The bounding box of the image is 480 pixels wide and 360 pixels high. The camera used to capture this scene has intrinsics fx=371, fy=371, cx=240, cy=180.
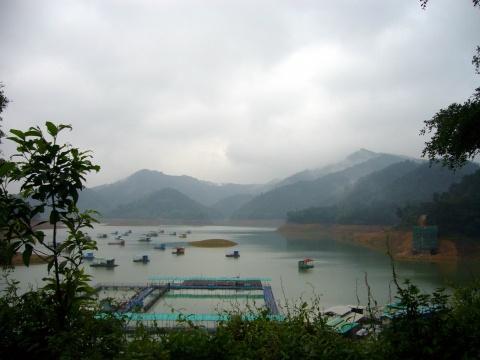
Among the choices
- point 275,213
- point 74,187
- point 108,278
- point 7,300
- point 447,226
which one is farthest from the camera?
point 275,213

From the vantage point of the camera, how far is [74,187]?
2189 mm

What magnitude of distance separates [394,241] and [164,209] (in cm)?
9146

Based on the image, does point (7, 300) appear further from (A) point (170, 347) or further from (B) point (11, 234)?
(A) point (170, 347)

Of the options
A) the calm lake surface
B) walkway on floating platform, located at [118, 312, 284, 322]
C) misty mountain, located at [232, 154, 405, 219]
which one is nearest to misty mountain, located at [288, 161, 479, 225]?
the calm lake surface

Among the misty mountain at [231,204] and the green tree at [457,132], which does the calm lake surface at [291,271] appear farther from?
the misty mountain at [231,204]

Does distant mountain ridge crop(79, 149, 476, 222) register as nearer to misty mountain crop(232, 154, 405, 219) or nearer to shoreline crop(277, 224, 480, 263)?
misty mountain crop(232, 154, 405, 219)

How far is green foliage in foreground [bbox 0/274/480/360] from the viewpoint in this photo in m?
1.97

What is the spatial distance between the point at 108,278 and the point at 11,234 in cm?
2813

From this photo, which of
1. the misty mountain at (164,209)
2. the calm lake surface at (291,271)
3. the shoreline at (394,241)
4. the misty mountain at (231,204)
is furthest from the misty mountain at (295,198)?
the calm lake surface at (291,271)

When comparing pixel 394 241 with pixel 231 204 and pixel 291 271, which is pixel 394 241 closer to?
pixel 291 271

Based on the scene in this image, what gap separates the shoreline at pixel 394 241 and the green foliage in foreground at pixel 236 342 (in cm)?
1878

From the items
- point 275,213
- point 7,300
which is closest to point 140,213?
point 275,213

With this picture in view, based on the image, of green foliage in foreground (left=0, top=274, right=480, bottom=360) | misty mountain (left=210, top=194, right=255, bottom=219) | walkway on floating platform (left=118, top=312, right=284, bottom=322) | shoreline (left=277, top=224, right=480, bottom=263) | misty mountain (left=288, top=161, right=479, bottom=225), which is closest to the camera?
green foliage in foreground (left=0, top=274, right=480, bottom=360)

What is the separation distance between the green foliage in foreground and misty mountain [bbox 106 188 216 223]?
116414 millimetres
